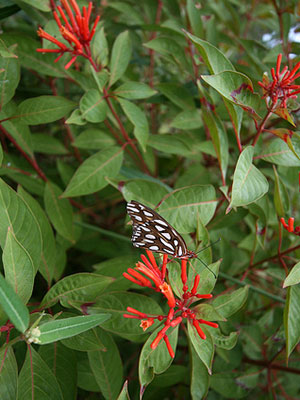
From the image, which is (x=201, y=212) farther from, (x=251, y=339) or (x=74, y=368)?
(x=251, y=339)

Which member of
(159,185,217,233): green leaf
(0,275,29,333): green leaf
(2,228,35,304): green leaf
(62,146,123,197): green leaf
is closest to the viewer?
(0,275,29,333): green leaf

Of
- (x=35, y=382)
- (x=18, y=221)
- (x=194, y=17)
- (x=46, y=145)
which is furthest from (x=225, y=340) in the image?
(x=194, y=17)

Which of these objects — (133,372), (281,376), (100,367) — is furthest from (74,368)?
(281,376)

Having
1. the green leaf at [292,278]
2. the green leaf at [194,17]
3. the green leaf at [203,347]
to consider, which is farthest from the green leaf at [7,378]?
the green leaf at [194,17]

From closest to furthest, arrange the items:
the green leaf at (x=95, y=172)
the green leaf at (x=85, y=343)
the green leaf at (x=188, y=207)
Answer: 1. the green leaf at (x=85, y=343)
2. the green leaf at (x=188, y=207)
3. the green leaf at (x=95, y=172)

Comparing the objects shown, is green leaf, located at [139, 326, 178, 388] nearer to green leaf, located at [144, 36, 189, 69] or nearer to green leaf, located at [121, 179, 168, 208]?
green leaf, located at [121, 179, 168, 208]

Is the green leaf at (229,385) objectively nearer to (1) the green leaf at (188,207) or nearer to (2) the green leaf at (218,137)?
(1) the green leaf at (188,207)

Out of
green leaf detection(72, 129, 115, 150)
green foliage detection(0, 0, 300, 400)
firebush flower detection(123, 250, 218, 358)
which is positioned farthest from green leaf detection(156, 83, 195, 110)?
firebush flower detection(123, 250, 218, 358)
